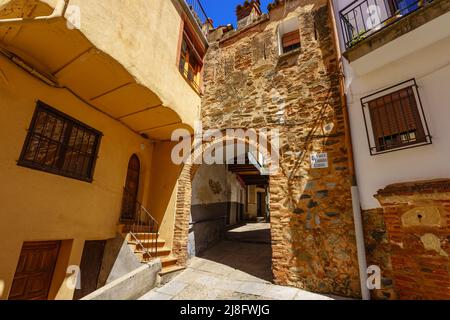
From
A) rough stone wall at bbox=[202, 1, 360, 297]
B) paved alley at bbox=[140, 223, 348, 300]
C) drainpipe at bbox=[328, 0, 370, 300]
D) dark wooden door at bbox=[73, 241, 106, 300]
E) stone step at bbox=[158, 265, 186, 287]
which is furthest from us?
dark wooden door at bbox=[73, 241, 106, 300]

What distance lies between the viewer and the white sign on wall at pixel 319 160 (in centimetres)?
485

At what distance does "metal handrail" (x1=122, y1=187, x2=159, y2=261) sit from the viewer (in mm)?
5284

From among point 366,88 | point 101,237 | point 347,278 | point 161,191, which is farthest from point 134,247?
point 366,88

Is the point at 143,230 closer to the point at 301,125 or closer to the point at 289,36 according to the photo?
the point at 301,125

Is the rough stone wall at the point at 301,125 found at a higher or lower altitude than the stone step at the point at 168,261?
higher

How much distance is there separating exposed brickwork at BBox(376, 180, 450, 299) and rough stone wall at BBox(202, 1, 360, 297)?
781mm

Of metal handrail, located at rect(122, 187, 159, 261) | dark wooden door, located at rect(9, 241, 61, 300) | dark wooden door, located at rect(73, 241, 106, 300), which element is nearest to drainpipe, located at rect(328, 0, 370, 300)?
metal handrail, located at rect(122, 187, 159, 261)

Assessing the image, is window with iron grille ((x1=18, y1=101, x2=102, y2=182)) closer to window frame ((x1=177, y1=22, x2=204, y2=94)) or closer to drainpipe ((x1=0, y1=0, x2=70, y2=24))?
drainpipe ((x1=0, y1=0, x2=70, y2=24))

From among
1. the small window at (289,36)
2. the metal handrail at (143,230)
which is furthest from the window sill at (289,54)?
the metal handrail at (143,230)

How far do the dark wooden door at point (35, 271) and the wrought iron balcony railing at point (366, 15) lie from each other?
24.9ft

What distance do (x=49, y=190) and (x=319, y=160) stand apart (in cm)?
563

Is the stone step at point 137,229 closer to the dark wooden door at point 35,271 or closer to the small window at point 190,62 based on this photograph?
the dark wooden door at point 35,271

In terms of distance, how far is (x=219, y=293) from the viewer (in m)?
4.27
